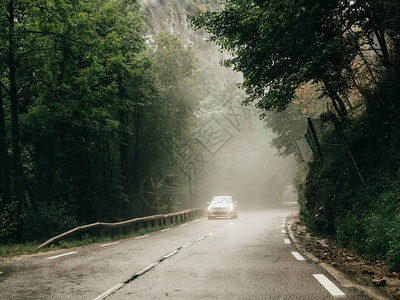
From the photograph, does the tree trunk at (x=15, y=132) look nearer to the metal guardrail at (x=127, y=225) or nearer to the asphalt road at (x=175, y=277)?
the metal guardrail at (x=127, y=225)

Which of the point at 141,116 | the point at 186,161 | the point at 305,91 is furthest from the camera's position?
the point at 186,161

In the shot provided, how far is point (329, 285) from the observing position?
17.2 feet

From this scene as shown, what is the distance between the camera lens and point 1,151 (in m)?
14.7

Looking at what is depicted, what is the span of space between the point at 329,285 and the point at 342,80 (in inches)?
326

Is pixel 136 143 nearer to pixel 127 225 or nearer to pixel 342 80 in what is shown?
pixel 127 225

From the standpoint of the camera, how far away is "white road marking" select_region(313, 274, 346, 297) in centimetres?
480

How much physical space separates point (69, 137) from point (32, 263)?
10597mm

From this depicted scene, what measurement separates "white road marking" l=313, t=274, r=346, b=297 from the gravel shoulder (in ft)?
0.83

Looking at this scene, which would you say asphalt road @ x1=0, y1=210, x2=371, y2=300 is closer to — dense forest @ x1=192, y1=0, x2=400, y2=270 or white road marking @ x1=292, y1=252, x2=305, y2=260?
white road marking @ x1=292, y1=252, x2=305, y2=260

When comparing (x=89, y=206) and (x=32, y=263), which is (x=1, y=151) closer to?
(x=89, y=206)

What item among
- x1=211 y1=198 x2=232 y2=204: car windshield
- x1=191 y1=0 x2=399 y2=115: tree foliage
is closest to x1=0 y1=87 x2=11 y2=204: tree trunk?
x1=191 y1=0 x2=399 y2=115: tree foliage

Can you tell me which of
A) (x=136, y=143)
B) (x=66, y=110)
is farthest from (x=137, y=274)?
(x=136, y=143)

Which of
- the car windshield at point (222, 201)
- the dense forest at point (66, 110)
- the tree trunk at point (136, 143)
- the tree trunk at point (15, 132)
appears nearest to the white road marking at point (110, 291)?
the dense forest at point (66, 110)

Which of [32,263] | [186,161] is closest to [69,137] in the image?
[32,263]
